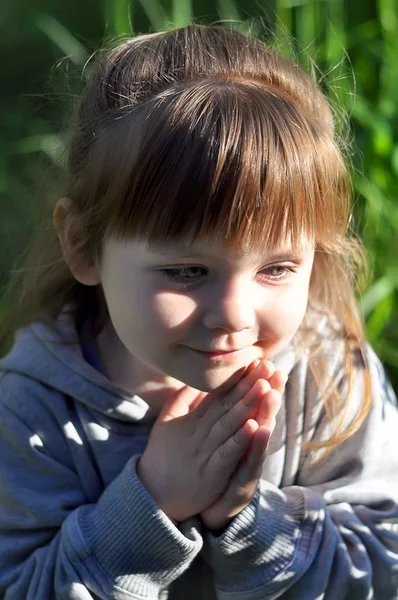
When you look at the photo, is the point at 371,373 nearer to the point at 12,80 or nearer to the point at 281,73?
the point at 281,73

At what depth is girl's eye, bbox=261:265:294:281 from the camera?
192 centimetres

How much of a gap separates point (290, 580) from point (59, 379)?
651 millimetres

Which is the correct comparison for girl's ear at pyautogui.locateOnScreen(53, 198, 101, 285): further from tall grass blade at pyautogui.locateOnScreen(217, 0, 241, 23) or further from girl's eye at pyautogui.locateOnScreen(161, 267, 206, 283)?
tall grass blade at pyautogui.locateOnScreen(217, 0, 241, 23)

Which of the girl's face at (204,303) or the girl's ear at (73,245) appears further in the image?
the girl's ear at (73,245)

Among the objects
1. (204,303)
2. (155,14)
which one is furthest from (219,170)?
(155,14)

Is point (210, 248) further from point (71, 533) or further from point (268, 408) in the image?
point (71, 533)

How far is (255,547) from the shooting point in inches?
80.0

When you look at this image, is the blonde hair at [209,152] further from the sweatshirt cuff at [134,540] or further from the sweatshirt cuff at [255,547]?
the sweatshirt cuff at [134,540]

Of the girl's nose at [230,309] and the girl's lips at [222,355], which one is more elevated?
the girl's nose at [230,309]

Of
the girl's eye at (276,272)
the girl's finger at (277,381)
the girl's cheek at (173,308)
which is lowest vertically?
the girl's finger at (277,381)

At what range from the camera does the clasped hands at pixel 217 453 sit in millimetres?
1961

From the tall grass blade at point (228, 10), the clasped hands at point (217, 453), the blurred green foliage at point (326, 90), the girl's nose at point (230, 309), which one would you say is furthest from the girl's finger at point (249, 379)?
the tall grass blade at point (228, 10)

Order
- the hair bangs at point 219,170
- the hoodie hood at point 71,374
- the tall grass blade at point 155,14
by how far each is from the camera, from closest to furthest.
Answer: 1. the hair bangs at point 219,170
2. the hoodie hood at point 71,374
3. the tall grass blade at point 155,14

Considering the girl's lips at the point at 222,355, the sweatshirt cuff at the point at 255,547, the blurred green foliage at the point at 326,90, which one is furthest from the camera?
the blurred green foliage at the point at 326,90
